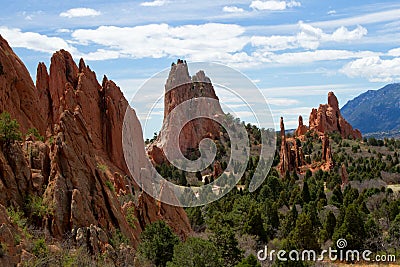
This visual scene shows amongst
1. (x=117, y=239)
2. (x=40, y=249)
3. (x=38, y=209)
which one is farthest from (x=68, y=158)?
(x=40, y=249)

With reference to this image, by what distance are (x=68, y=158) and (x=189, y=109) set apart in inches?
2904

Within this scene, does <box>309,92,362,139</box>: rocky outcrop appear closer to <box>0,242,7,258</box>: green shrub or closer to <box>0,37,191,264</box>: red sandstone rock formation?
<box>0,37,191,264</box>: red sandstone rock formation

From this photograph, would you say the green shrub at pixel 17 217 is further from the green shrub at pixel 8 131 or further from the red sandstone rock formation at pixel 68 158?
the green shrub at pixel 8 131

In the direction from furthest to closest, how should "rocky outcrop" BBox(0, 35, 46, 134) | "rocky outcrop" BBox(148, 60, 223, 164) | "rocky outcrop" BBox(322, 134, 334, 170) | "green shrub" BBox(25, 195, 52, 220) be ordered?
"rocky outcrop" BBox(148, 60, 223, 164) < "rocky outcrop" BBox(322, 134, 334, 170) < "rocky outcrop" BBox(0, 35, 46, 134) < "green shrub" BBox(25, 195, 52, 220)

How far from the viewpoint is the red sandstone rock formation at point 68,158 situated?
23.4 m

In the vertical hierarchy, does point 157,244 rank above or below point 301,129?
below

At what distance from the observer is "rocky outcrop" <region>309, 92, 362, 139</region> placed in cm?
12900

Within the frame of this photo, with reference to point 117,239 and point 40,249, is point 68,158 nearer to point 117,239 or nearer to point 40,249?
point 117,239

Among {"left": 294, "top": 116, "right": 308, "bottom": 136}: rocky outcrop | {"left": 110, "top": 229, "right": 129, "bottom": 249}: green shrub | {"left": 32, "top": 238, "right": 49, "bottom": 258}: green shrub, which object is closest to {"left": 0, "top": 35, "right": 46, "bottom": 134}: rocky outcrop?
{"left": 110, "top": 229, "right": 129, "bottom": 249}: green shrub

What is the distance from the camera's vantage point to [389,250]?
38812mm

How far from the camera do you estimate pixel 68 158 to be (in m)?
24.5

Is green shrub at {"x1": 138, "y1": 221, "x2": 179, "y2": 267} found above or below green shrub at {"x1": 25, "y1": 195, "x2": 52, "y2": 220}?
below

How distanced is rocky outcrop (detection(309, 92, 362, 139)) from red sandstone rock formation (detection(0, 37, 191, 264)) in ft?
279

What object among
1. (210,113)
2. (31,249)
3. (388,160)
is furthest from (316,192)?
(31,249)
